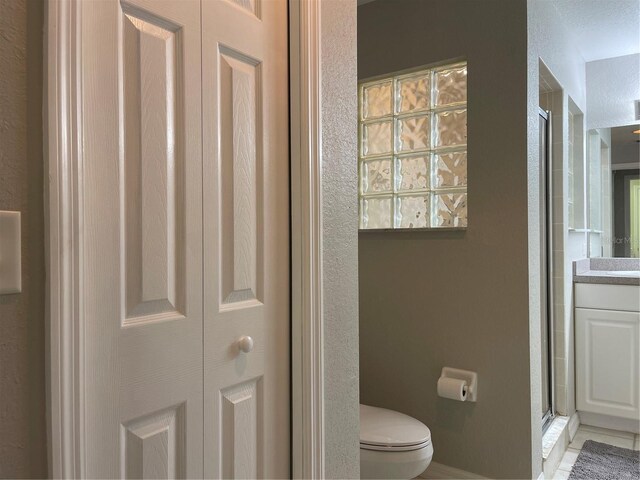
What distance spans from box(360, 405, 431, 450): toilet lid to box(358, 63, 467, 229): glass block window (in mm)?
911

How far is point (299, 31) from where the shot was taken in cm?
112

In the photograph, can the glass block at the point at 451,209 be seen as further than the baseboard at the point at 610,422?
No

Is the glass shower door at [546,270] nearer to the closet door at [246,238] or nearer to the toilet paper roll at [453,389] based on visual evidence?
the toilet paper roll at [453,389]

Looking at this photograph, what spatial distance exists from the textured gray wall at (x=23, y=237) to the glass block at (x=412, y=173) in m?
1.92

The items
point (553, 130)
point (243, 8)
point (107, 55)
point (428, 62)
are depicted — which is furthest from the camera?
point (553, 130)

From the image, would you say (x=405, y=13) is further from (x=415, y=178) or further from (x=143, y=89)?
(x=143, y=89)

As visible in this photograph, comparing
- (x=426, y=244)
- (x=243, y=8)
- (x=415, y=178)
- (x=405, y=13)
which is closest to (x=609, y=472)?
(x=426, y=244)

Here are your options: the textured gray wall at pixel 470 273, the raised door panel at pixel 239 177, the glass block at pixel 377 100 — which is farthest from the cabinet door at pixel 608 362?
the raised door panel at pixel 239 177

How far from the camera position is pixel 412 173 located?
2396 millimetres

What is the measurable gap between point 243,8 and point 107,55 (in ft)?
1.27

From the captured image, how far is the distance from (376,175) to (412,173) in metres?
0.21

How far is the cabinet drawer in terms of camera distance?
2656mm

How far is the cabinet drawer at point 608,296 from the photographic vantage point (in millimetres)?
2656

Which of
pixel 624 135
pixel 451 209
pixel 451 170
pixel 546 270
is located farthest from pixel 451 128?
pixel 624 135
